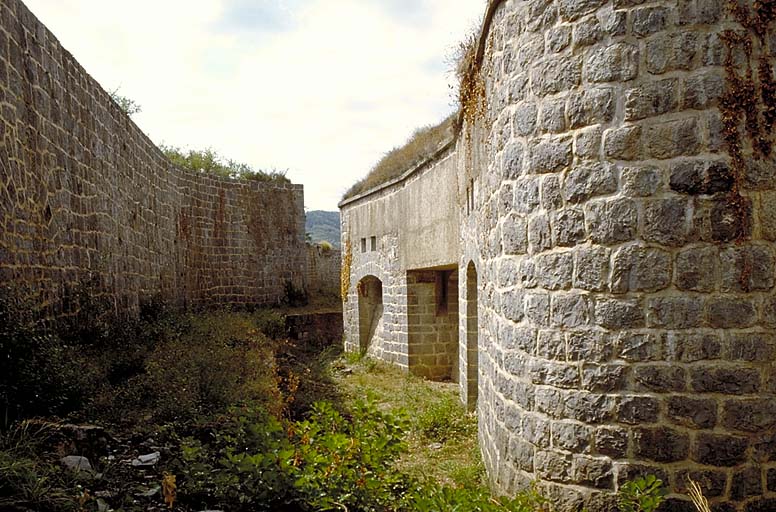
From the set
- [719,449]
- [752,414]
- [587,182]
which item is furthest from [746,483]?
[587,182]

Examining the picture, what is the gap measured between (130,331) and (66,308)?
2235 millimetres

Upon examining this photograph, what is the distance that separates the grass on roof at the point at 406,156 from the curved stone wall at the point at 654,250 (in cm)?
558

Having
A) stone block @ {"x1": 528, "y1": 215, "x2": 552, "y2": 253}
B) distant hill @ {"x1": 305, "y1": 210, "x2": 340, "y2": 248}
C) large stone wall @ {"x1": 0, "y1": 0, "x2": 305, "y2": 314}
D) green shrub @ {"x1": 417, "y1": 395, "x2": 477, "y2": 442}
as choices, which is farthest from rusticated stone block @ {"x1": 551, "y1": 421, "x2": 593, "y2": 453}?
distant hill @ {"x1": 305, "y1": 210, "x2": 340, "y2": 248}

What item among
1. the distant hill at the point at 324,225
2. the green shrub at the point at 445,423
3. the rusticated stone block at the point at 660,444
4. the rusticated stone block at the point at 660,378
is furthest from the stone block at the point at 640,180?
the distant hill at the point at 324,225

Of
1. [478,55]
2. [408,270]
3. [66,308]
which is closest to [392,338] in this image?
[408,270]

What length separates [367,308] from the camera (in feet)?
47.0

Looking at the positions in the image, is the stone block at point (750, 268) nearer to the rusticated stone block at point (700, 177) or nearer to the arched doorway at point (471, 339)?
the rusticated stone block at point (700, 177)

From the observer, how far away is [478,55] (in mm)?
5559

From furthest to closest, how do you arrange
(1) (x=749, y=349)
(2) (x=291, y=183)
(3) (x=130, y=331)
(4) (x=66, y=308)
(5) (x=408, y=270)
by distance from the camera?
(2) (x=291, y=183) < (5) (x=408, y=270) < (3) (x=130, y=331) < (4) (x=66, y=308) < (1) (x=749, y=349)

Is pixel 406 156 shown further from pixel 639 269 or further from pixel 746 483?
pixel 746 483

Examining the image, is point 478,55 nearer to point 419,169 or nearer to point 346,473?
point 346,473

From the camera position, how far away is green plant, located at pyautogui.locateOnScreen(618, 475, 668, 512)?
330 centimetres

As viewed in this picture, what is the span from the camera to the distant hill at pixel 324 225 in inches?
3349

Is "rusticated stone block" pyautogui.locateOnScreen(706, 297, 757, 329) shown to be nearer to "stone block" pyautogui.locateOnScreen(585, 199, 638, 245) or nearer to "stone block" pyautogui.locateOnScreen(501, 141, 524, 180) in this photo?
"stone block" pyautogui.locateOnScreen(585, 199, 638, 245)
